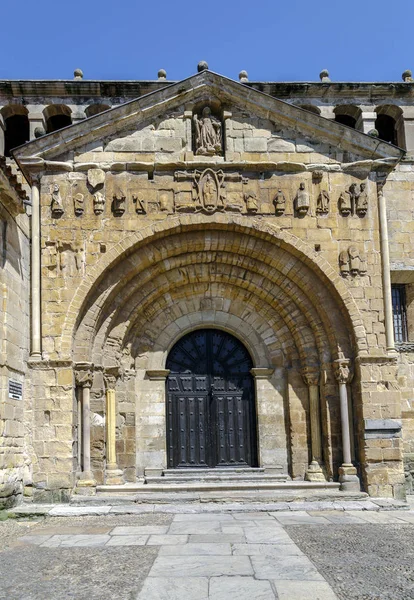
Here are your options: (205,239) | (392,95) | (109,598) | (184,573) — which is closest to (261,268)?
(205,239)

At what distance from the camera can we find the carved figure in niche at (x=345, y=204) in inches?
525

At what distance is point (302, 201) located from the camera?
43.4 feet

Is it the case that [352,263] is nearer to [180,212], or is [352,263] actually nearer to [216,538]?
[180,212]

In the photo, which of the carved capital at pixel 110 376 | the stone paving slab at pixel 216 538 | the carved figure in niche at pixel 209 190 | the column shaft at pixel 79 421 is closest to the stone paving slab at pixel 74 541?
the stone paving slab at pixel 216 538

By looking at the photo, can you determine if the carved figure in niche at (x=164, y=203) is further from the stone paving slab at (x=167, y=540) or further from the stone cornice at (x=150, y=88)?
the stone paving slab at (x=167, y=540)

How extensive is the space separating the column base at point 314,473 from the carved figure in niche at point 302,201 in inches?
193

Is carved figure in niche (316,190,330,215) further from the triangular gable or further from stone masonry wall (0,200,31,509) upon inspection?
stone masonry wall (0,200,31,509)

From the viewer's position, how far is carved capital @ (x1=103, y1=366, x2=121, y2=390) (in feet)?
43.2

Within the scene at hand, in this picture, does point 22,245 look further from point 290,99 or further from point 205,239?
point 290,99

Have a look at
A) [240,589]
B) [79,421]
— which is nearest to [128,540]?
[240,589]

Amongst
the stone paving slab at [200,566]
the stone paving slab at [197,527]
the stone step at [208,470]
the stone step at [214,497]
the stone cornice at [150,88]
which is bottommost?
the stone paving slab at [200,566]

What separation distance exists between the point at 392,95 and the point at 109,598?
43.8ft

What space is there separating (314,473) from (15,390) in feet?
19.1

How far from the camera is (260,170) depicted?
13.4 meters
